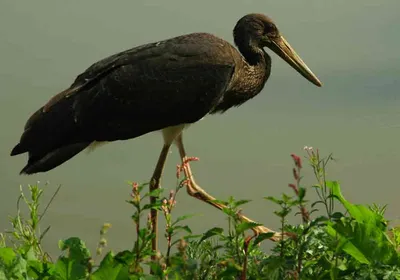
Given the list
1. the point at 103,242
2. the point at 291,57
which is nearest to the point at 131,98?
the point at 291,57

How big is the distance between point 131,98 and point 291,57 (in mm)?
2274

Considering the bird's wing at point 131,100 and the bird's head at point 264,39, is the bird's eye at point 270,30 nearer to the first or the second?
the bird's head at point 264,39

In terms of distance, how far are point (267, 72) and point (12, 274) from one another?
18.2 ft

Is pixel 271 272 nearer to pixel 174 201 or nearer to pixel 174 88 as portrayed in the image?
pixel 174 201

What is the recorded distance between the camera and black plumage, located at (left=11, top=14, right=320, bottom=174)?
6.47 metres

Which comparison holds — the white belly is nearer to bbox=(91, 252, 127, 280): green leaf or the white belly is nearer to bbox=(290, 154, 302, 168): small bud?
bbox=(91, 252, 127, 280): green leaf

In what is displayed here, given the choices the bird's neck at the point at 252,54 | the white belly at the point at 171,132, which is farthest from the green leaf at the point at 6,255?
the bird's neck at the point at 252,54

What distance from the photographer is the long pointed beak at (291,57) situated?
26.5ft

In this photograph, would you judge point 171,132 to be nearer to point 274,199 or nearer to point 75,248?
point 75,248

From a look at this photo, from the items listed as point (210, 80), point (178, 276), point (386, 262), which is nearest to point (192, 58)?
point (210, 80)

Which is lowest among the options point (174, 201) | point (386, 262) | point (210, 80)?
point (386, 262)

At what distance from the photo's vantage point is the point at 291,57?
322 inches

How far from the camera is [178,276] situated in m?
2.38

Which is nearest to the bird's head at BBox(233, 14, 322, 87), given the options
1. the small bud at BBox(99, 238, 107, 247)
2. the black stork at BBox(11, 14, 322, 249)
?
the black stork at BBox(11, 14, 322, 249)
